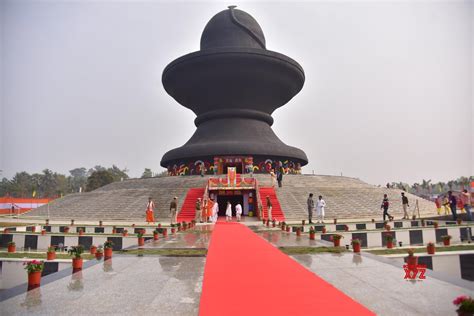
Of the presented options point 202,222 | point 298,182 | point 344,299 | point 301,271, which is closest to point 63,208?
point 202,222

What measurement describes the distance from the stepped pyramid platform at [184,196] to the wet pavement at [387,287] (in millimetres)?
14230

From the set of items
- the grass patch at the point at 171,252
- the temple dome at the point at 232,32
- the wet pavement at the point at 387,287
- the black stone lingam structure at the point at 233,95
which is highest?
the temple dome at the point at 232,32

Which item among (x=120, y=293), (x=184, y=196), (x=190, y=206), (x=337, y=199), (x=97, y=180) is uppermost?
(x=97, y=180)

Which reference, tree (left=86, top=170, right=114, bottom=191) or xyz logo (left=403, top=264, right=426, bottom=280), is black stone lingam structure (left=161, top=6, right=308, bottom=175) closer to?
xyz logo (left=403, top=264, right=426, bottom=280)

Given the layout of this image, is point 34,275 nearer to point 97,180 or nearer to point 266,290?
point 266,290

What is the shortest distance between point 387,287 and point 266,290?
1970mm

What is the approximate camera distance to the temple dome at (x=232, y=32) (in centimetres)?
3997

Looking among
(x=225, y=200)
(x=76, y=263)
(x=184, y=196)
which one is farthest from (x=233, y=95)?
(x=76, y=263)

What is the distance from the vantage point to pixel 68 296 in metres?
4.98

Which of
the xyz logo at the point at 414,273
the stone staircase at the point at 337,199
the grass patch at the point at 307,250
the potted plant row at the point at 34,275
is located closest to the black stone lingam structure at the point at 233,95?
the stone staircase at the point at 337,199

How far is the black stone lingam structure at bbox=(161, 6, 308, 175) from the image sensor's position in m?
34.8

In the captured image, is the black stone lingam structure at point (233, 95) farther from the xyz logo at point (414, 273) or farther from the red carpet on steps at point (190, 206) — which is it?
the xyz logo at point (414, 273)

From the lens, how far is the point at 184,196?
80.0 feet

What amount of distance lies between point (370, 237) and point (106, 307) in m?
10.8
